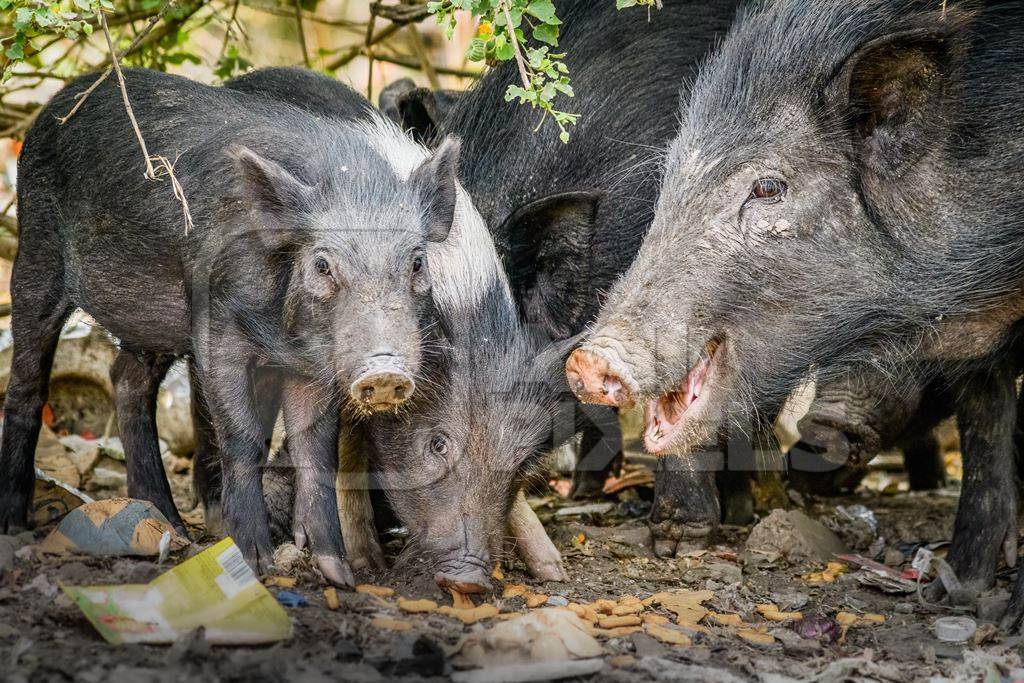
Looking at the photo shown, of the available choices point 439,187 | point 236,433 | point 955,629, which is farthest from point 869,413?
point 236,433

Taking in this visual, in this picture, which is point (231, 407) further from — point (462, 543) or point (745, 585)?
point (745, 585)

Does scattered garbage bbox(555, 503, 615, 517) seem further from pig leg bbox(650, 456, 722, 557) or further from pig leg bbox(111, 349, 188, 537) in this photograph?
pig leg bbox(111, 349, 188, 537)

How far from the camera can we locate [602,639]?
3953 mm

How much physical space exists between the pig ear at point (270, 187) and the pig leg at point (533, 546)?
52.7 inches

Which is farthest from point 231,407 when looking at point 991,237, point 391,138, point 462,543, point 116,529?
point 991,237

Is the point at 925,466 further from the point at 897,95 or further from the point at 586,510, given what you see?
the point at 897,95

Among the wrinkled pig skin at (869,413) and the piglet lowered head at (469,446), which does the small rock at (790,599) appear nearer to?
the wrinkled pig skin at (869,413)

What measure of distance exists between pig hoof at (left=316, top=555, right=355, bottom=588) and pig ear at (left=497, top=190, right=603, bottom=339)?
4.09 feet

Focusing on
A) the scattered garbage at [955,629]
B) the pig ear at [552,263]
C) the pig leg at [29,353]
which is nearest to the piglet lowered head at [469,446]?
the pig ear at [552,263]

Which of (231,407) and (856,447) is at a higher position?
(231,407)

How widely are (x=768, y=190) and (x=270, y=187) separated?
170 cm

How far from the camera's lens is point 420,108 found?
22.0 feet

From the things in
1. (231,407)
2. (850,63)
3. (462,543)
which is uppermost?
(850,63)

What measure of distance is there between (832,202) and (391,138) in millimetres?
1759
